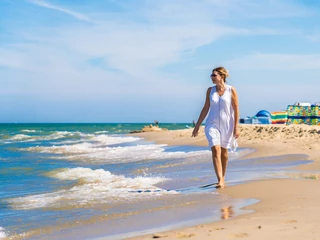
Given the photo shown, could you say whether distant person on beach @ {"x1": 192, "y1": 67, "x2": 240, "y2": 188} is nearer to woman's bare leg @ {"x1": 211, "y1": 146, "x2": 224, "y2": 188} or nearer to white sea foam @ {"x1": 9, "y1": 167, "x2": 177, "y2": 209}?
woman's bare leg @ {"x1": 211, "y1": 146, "x2": 224, "y2": 188}

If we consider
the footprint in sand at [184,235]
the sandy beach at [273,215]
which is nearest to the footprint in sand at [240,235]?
the sandy beach at [273,215]

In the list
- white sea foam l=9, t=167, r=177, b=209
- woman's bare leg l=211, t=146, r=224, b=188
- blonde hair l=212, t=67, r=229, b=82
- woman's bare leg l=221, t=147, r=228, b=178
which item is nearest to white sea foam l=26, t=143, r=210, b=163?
white sea foam l=9, t=167, r=177, b=209

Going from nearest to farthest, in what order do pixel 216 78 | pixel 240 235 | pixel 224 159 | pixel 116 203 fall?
pixel 240 235, pixel 116 203, pixel 216 78, pixel 224 159

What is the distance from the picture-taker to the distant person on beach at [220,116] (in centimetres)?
718

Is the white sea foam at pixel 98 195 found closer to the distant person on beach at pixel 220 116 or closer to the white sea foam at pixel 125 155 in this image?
the distant person on beach at pixel 220 116

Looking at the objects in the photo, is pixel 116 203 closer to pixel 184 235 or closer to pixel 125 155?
pixel 184 235

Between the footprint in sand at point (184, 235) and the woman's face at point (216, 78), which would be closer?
the footprint in sand at point (184, 235)

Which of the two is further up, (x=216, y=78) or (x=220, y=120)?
(x=216, y=78)

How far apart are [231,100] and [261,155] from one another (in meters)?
5.93

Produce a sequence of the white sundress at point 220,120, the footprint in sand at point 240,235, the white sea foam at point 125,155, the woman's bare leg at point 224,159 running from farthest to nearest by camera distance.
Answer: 1. the white sea foam at point 125,155
2. the woman's bare leg at point 224,159
3. the white sundress at point 220,120
4. the footprint in sand at point 240,235

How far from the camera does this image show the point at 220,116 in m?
7.25

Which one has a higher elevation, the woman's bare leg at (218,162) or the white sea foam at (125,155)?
the woman's bare leg at (218,162)

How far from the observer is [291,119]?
1319 inches

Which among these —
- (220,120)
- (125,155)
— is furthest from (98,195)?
(125,155)
